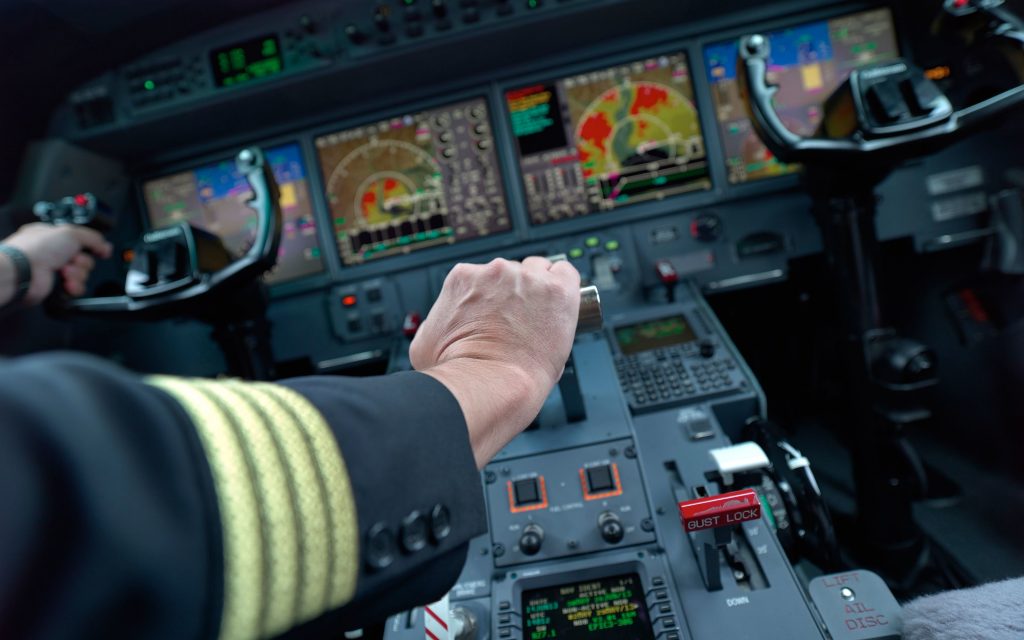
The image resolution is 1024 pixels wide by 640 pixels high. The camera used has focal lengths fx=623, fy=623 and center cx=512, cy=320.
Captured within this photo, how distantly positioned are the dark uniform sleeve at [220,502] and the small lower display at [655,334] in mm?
1289

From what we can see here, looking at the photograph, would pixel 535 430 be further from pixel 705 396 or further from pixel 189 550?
pixel 189 550

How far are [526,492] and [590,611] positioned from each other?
299mm

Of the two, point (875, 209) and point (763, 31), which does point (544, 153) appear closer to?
point (763, 31)

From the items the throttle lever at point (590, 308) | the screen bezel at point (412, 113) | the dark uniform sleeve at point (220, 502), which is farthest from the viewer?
the screen bezel at point (412, 113)

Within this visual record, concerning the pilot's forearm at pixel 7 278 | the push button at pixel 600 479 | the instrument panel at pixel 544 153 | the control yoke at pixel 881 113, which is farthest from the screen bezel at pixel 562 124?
the pilot's forearm at pixel 7 278

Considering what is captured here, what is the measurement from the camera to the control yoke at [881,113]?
1436 mm

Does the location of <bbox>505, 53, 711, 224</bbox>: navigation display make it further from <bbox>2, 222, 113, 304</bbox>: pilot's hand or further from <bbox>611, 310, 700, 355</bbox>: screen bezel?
<bbox>2, 222, 113, 304</bbox>: pilot's hand

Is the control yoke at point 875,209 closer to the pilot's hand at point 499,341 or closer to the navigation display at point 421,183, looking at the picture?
the pilot's hand at point 499,341

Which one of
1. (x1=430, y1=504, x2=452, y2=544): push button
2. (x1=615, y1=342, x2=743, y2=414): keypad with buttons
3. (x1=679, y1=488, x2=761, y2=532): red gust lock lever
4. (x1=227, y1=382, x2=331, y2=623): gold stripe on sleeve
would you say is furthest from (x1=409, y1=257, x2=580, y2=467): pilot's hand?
(x1=615, y1=342, x2=743, y2=414): keypad with buttons

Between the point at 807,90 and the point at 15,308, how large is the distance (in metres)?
2.72

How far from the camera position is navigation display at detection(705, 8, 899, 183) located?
2223mm

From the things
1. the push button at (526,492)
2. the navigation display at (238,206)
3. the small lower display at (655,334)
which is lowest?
the push button at (526,492)

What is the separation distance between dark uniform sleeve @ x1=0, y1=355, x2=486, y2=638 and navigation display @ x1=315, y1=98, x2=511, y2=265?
5.76 feet

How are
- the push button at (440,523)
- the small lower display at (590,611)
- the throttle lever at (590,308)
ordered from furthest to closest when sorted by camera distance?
the small lower display at (590,611), the throttle lever at (590,308), the push button at (440,523)
